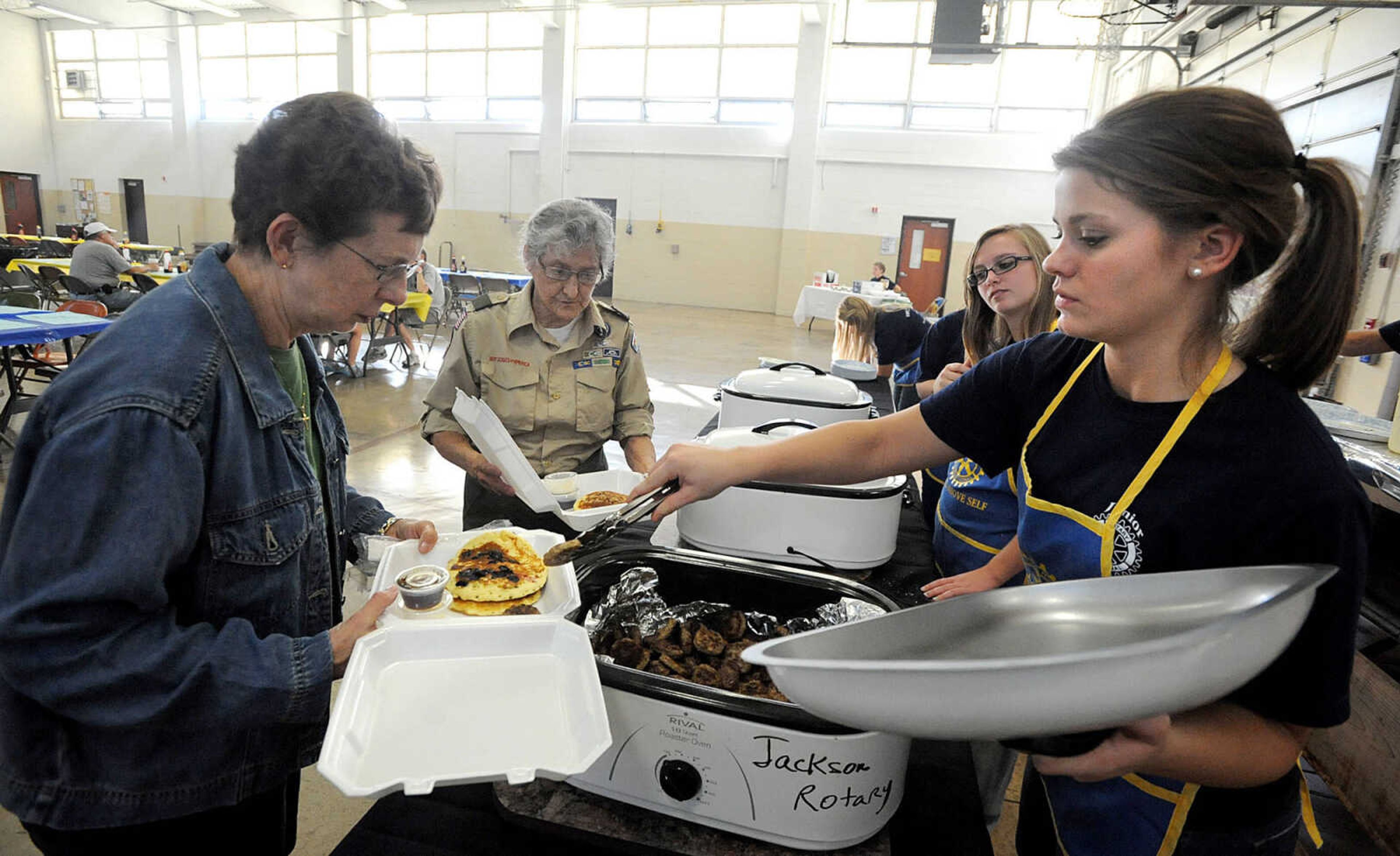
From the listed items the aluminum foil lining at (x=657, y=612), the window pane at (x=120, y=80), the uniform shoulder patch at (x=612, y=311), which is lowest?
the aluminum foil lining at (x=657, y=612)

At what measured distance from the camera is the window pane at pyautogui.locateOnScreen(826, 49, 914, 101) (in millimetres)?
11594

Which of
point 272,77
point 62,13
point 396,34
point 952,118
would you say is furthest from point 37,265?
point 952,118

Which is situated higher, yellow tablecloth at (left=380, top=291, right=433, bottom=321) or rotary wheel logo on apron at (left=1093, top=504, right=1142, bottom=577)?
rotary wheel logo on apron at (left=1093, top=504, right=1142, bottom=577)

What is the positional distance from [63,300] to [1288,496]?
10.3m

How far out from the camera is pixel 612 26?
12445 mm

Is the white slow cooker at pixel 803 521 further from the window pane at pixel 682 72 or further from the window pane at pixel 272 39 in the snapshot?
the window pane at pixel 272 39

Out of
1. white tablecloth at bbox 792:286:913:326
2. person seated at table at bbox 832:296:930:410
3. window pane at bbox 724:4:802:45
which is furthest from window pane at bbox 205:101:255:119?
person seated at table at bbox 832:296:930:410

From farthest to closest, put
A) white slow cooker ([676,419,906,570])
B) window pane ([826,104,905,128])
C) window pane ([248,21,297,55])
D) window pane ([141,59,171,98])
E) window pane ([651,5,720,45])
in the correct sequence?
window pane ([141,59,171,98])
window pane ([248,21,297,55])
window pane ([651,5,720,45])
window pane ([826,104,905,128])
white slow cooker ([676,419,906,570])

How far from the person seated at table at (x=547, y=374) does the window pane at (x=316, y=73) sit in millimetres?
14469

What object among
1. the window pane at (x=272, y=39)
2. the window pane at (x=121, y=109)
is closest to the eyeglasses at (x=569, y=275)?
the window pane at (x=272, y=39)

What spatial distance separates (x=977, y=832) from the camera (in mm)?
850

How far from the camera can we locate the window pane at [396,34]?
42.9ft

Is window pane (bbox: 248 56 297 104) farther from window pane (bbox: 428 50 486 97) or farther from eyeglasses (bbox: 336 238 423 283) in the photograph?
eyeglasses (bbox: 336 238 423 283)

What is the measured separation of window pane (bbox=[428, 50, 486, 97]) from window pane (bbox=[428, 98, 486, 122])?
101 millimetres
